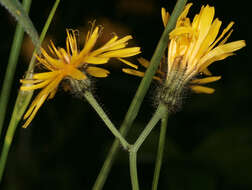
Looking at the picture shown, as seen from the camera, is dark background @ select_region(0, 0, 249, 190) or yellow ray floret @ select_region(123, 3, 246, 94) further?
dark background @ select_region(0, 0, 249, 190)

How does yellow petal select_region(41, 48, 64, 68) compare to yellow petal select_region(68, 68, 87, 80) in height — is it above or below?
above

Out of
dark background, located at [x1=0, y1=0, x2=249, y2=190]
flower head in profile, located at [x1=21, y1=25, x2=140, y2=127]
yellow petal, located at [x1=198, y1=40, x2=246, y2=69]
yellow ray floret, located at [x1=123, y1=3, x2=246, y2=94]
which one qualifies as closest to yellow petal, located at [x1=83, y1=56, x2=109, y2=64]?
flower head in profile, located at [x1=21, y1=25, x2=140, y2=127]

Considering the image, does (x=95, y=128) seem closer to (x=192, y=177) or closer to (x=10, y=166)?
(x=10, y=166)

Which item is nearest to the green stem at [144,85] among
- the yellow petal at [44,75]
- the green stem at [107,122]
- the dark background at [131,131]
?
the green stem at [107,122]

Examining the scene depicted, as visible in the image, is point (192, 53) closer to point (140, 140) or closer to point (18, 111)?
point (140, 140)

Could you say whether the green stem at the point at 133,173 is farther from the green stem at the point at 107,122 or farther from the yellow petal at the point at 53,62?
the yellow petal at the point at 53,62

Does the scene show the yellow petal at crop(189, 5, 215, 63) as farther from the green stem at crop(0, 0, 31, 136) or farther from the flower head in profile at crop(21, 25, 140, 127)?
the green stem at crop(0, 0, 31, 136)
